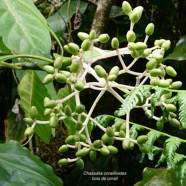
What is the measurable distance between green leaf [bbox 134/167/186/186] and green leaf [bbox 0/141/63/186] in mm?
296

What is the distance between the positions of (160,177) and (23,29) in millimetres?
490

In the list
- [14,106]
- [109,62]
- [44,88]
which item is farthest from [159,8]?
[44,88]

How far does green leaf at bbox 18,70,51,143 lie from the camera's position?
0.94 metres

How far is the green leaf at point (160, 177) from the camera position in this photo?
3.09 feet

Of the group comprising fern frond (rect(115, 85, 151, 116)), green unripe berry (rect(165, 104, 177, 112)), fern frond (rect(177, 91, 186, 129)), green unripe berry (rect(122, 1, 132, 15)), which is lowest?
green unripe berry (rect(165, 104, 177, 112))

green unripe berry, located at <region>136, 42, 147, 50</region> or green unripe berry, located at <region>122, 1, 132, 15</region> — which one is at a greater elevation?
green unripe berry, located at <region>122, 1, 132, 15</region>

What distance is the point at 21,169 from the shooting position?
27.8 inches

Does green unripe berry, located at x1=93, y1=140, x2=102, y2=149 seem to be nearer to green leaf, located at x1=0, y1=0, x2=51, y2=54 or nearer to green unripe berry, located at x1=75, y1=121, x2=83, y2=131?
green unripe berry, located at x1=75, y1=121, x2=83, y2=131

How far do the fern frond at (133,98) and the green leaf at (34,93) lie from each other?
13.4 inches

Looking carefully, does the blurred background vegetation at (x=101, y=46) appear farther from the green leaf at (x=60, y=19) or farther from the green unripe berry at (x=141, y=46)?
the green unripe berry at (x=141, y=46)

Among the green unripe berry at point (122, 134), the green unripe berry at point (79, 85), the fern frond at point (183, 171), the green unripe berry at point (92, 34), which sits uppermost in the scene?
the green unripe berry at point (92, 34)

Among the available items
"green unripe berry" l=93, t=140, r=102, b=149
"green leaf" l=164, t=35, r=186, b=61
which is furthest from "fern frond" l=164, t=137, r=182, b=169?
"green leaf" l=164, t=35, r=186, b=61

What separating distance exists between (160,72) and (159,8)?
3.87 ft

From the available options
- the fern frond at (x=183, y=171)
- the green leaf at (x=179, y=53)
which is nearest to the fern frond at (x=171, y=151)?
the fern frond at (x=183, y=171)
